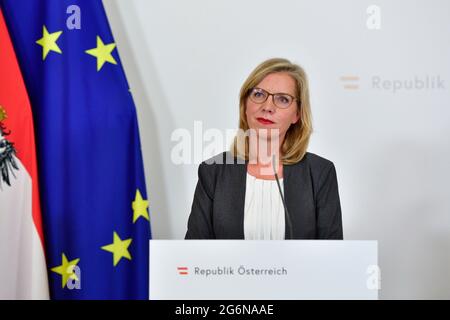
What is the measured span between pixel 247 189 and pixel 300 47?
0.60 meters

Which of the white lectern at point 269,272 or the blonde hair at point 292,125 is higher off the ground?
the blonde hair at point 292,125

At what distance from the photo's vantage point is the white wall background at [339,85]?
6.84 ft

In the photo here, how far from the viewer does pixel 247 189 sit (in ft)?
6.67

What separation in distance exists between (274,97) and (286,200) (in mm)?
398

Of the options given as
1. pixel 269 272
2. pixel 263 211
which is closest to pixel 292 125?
pixel 263 211

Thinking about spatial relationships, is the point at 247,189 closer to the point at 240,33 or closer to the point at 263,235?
the point at 263,235

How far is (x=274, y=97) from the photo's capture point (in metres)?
2.04

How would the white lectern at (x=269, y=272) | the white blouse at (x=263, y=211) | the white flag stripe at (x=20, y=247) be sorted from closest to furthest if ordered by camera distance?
1. the white lectern at (x=269, y=272)
2. the white flag stripe at (x=20, y=247)
3. the white blouse at (x=263, y=211)

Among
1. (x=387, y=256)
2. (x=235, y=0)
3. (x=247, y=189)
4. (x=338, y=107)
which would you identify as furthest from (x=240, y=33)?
(x=387, y=256)

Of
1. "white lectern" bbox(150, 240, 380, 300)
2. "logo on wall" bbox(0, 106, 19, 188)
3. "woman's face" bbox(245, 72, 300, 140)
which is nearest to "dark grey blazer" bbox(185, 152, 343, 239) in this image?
"woman's face" bbox(245, 72, 300, 140)

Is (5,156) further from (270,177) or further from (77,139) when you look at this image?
(270,177)

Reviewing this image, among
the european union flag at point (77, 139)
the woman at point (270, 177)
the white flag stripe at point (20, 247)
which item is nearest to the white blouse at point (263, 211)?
the woman at point (270, 177)

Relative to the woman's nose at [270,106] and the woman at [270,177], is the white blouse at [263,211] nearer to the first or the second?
the woman at [270,177]
